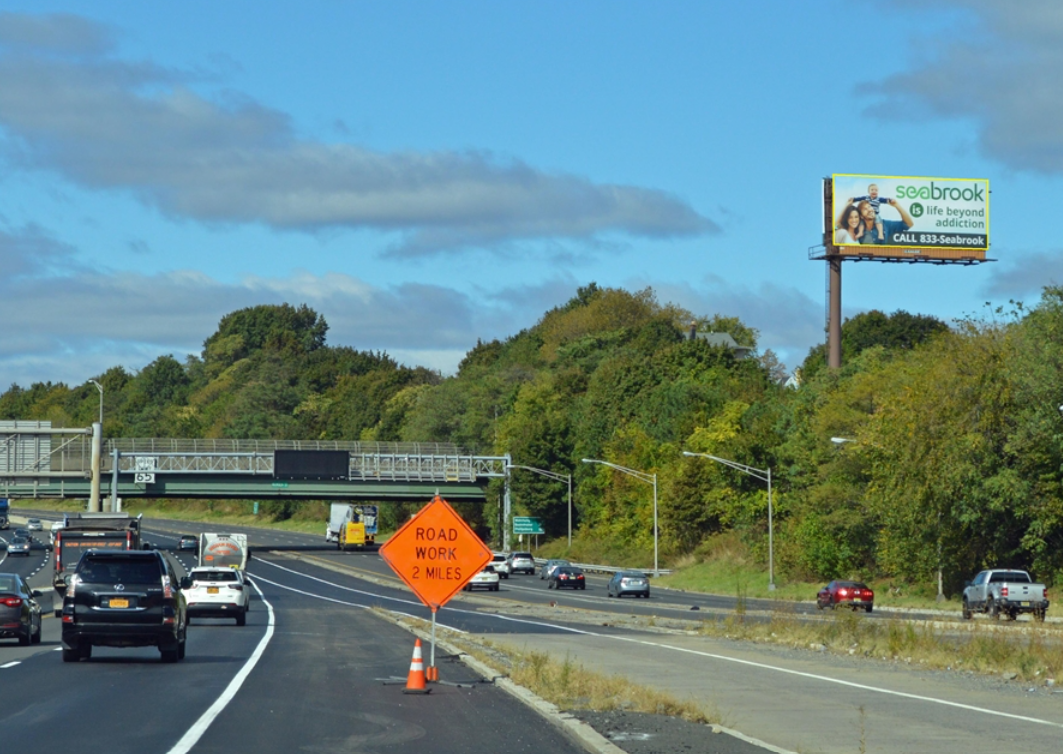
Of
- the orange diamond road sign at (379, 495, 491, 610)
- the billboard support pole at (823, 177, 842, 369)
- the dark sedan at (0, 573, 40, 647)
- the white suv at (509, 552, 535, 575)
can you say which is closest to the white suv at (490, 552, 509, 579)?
the white suv at (509, 552, 535, 575)

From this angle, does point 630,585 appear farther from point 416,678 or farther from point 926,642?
point 416,678

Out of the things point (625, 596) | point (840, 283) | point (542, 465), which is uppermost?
point (840, 283)

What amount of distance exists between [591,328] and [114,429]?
263 ft

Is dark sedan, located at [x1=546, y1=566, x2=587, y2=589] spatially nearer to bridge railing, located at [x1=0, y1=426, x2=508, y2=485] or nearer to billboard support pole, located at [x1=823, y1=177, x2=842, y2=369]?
billboard support pole, located at [x1=823, y1=177, x2=842, y2=369]

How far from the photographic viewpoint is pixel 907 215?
284 feet

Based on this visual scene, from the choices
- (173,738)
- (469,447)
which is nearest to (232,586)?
(173,738)

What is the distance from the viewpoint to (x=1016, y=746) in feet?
45.9

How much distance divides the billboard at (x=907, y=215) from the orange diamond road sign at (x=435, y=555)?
69.9 m

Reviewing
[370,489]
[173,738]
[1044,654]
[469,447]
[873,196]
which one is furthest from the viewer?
[469,447]

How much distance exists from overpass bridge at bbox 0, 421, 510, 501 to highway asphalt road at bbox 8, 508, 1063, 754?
216ft

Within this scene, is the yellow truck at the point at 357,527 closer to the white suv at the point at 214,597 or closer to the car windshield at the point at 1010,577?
the white suv at the point at 214,597

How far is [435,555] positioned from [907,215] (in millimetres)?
72027

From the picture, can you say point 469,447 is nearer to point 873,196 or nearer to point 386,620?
point 873,196

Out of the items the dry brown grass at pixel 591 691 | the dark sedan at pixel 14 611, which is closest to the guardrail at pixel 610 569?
the dark sedan at pixel 14 611
